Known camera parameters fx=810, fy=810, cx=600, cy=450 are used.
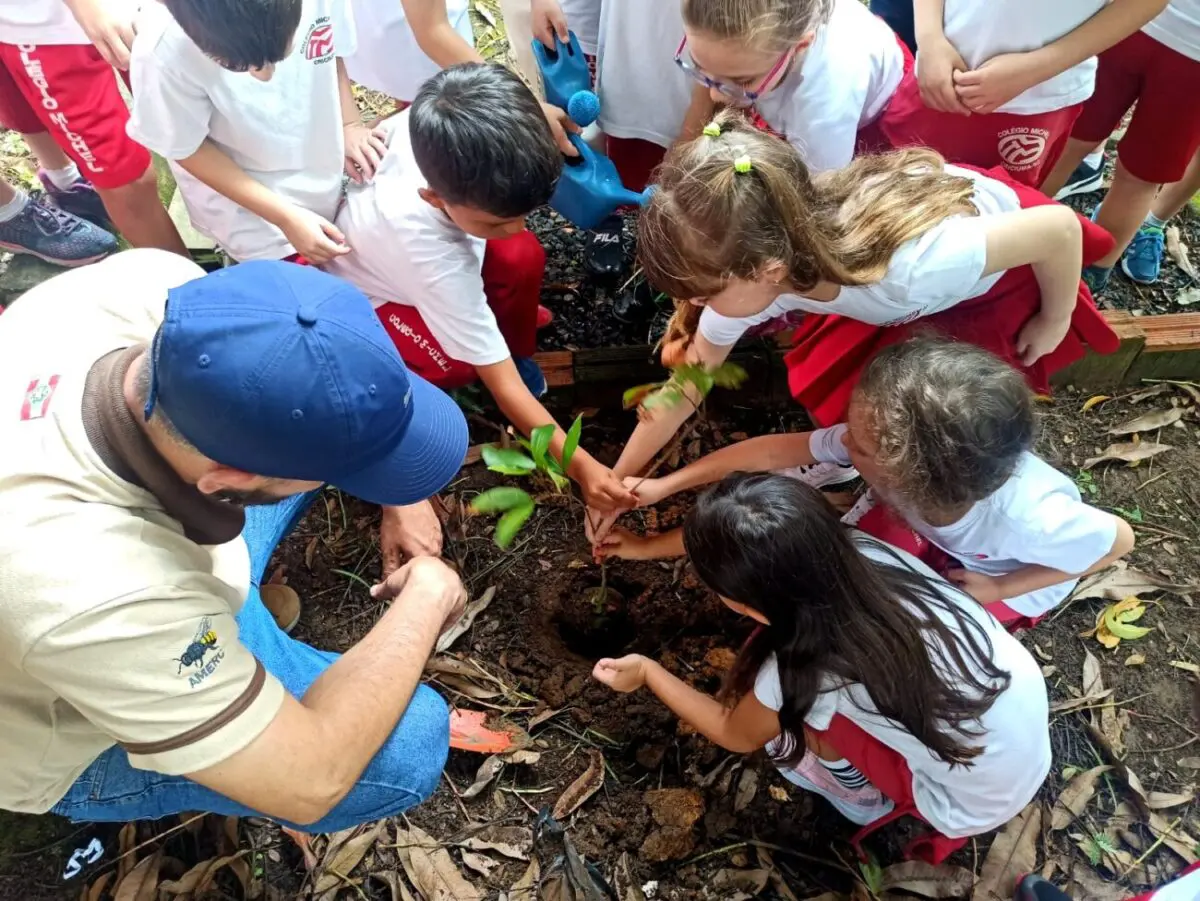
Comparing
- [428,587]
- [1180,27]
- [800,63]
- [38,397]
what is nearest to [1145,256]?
[1180,27]

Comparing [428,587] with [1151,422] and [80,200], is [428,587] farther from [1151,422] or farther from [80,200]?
[1151,422]

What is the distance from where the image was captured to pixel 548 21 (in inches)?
93.3

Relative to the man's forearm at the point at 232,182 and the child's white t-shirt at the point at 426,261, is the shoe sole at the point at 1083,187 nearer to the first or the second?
the child's white t-shirt at the point at 426,261

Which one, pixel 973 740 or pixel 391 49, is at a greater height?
pixel 391 49

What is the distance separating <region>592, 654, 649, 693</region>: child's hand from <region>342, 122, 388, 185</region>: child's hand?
5.14ft

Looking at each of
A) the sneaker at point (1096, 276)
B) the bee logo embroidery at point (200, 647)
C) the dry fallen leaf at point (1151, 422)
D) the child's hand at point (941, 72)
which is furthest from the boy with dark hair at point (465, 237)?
the sneaker at point (1096, 276)

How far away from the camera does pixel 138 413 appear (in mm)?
1314

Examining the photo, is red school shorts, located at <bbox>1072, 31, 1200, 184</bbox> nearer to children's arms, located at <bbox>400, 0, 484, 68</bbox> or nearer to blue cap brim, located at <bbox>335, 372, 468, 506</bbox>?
children's arms, located at <bbox>400, 0, 484, 68</bbox>

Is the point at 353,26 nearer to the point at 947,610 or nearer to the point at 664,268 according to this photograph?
the point at 664,268

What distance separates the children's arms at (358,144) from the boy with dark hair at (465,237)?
0.05m

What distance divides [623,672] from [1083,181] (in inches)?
107

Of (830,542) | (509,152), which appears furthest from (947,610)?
(509,152)

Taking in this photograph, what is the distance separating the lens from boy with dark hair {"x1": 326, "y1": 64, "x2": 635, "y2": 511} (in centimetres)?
190

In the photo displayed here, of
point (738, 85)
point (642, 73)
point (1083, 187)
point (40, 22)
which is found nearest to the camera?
point (738, 85)
